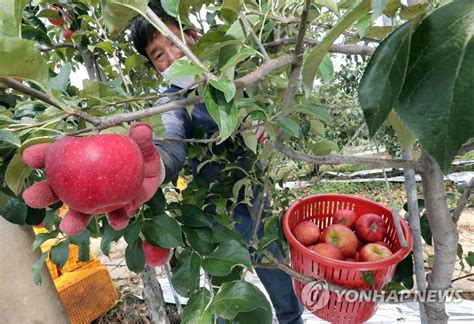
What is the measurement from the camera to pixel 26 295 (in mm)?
702

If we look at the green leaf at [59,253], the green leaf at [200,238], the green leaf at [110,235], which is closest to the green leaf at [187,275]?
the green leaf at [200,238]

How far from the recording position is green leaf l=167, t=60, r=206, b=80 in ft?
1.11

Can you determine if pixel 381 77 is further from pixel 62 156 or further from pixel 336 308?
pixel 336 308

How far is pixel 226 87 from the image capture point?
13.4 inches

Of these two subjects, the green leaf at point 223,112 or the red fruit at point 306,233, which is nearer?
the green leaf at point 223,112

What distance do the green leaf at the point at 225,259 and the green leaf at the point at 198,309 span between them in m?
0.04

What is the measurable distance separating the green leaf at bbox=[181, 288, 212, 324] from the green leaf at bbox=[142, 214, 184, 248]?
0.29 feet

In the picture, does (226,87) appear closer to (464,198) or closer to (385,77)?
(385,77)

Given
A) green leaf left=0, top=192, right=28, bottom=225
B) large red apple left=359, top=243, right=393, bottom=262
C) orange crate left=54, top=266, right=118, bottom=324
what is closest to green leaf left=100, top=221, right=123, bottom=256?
green leaf left=0, top=192, right=28, bottom=225

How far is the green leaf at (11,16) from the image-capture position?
0.34 meters

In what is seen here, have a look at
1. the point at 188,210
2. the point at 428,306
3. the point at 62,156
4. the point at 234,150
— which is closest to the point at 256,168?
the point at 234,150

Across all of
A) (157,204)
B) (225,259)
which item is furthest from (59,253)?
(225,259)

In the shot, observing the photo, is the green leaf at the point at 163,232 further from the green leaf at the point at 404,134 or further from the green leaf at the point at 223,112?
the green leaf at the point at 404,134

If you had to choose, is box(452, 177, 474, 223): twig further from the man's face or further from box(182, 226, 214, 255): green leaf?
the man's face
